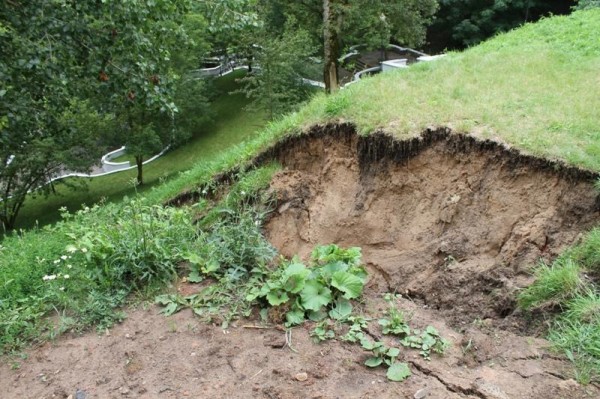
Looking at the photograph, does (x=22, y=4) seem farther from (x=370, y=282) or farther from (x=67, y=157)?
(x=67, y=157)

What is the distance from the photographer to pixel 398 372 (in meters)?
3.03

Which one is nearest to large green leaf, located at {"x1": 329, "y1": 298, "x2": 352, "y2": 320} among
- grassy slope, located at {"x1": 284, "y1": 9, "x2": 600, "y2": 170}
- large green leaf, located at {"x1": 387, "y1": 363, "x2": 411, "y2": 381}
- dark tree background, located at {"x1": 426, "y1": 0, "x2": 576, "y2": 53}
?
large green leaf, located at {"x1": 387, "y1": 363, "x2": 411, "y2": 381}

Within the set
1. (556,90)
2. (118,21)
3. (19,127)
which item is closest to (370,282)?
(556,90)

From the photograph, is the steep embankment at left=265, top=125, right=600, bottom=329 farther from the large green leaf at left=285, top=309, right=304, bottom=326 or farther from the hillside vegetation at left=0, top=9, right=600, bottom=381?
the large green leaf at left=285, top=309, right=304, bottom=326

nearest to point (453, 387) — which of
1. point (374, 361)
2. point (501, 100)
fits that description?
point (374, 361)

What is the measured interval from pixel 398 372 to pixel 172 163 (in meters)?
22.6

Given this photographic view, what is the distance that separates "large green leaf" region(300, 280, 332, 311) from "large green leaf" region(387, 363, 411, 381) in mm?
664

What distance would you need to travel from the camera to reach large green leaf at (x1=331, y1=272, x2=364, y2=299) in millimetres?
3592

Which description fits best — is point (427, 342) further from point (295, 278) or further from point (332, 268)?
point (295, 278)

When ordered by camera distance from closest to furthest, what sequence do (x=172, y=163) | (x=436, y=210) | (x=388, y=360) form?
(x=388, y=360) → (x=436, y=210) → (x=172, y=163)

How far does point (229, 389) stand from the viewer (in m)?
3.04

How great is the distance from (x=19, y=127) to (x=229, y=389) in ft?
17.0

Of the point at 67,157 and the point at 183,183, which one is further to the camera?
the point at 67,157

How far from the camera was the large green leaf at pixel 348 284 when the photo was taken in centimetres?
359
